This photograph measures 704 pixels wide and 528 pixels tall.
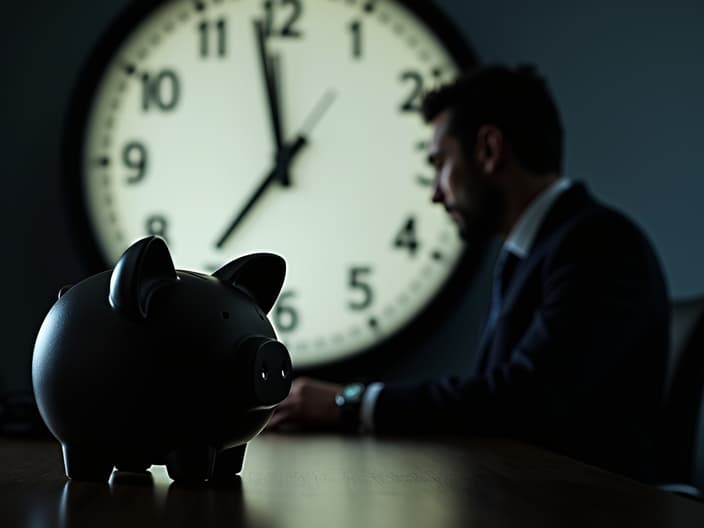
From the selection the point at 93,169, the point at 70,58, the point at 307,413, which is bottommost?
the point at 307,413

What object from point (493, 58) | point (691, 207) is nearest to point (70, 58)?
point (493, 58)

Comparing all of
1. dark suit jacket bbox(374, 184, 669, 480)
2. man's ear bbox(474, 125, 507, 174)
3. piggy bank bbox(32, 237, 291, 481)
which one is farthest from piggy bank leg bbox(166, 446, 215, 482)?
man's ear bbox(474, 125, 507, 174)

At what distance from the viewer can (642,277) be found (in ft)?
4.63

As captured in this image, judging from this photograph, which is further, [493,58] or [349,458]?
[493,58]

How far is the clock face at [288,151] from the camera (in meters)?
1.75

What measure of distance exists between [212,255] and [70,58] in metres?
0.47

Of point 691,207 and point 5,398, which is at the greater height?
point 691,207

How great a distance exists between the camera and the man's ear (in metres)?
1.75

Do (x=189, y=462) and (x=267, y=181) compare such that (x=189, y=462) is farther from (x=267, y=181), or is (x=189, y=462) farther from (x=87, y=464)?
(x=267, y=181)

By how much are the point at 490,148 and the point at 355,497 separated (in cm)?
129

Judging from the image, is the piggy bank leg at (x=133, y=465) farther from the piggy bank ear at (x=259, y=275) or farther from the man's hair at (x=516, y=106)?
the man's hair at (x=516, y=106)

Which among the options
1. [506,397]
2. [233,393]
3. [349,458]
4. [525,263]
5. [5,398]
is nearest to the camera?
[233,393]

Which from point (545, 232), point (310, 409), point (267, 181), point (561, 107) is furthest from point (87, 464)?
point (561, 107)

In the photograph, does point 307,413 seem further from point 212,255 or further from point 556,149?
point 556,149
